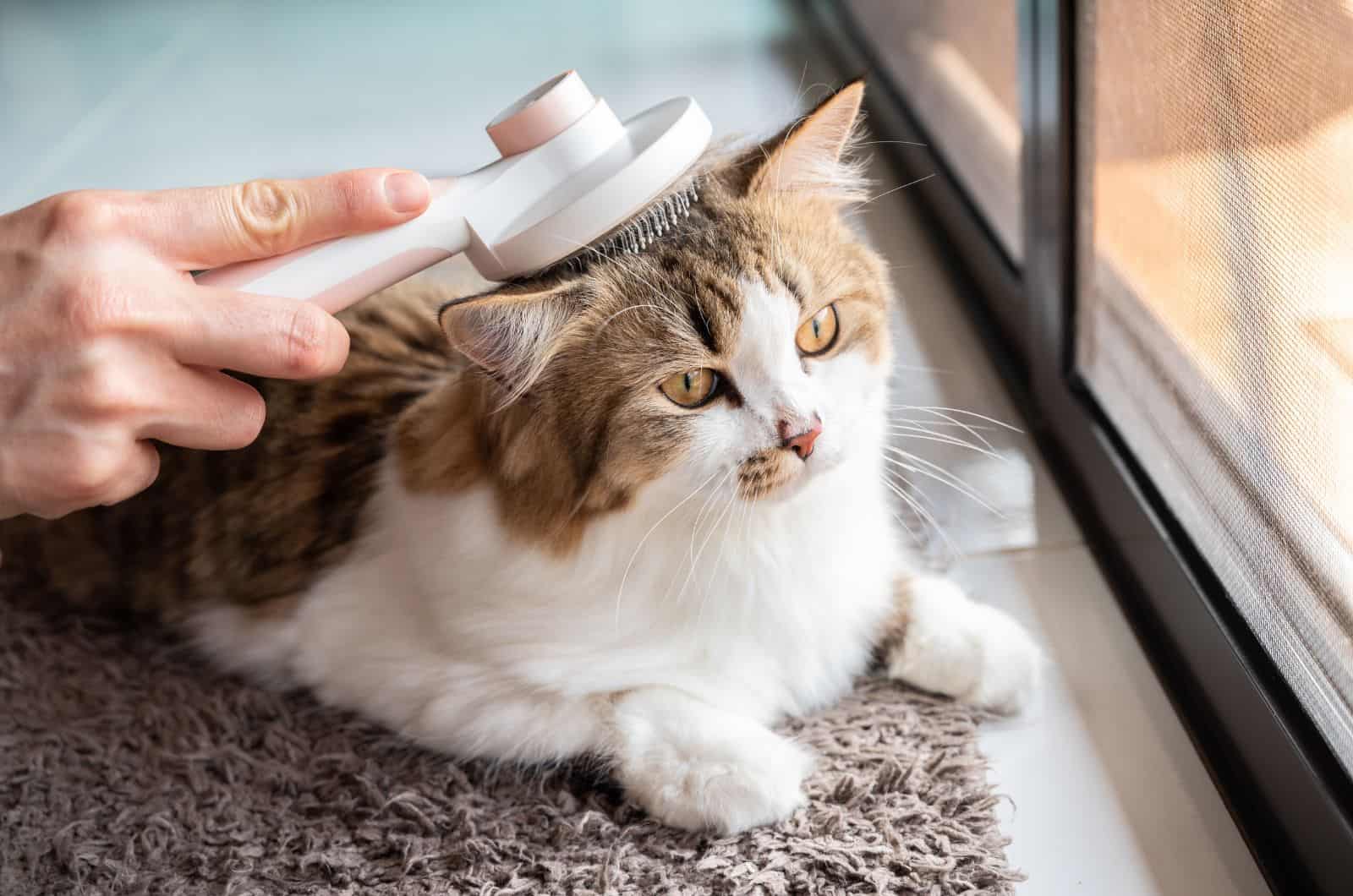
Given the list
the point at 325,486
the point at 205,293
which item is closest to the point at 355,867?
the point at 325,486

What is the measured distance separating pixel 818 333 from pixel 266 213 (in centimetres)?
51

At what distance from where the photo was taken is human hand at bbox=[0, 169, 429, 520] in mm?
944

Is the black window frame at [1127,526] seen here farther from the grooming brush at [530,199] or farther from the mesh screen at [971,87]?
the grooming brush at [530,199]

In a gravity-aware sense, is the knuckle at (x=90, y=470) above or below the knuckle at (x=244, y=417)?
above

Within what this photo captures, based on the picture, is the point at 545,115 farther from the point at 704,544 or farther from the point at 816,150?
the point at 704,544

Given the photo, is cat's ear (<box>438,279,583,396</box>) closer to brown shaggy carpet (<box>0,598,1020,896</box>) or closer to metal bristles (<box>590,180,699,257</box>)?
metal bristles (<box>590,180,699,257</box>)

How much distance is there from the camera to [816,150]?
1192 mm

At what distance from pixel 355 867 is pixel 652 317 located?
63 cm

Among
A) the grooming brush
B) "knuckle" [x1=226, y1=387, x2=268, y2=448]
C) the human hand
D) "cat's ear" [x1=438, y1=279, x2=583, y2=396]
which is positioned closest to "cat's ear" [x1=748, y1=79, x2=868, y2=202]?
the grooming brush

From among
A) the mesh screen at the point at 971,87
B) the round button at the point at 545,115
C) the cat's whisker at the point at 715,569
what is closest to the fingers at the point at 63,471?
the round button at the point at 545,115

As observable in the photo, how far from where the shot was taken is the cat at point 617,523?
3.63 ft

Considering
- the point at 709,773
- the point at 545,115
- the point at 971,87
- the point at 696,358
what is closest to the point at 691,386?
the point at 696,358

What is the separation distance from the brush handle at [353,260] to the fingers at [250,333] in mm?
23

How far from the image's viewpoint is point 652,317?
1.10 meters
